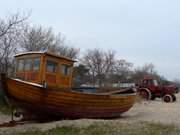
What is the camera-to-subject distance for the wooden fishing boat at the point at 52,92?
15.5 m

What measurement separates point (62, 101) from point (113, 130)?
378 centimetres

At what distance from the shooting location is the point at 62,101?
16.1 m

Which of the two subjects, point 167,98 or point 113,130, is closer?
point 113,130

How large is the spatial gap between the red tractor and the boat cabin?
18.8 meters

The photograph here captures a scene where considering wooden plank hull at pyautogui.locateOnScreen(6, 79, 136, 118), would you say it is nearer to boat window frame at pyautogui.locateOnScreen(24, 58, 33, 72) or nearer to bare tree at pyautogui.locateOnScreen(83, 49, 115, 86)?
boat window frame at pyautogui.locateOnScreen(24, 58, 33, 72)

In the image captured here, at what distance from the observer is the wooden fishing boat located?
1549cm

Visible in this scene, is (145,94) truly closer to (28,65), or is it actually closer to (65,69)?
(65,69)

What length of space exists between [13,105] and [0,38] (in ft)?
43.0

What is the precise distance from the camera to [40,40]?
36.9m

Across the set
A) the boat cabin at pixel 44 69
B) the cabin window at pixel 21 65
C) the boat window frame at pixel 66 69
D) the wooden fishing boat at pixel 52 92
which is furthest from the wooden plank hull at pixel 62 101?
the cabin window at pixel 21 65

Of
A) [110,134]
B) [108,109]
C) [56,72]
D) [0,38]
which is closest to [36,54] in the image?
[56,72]

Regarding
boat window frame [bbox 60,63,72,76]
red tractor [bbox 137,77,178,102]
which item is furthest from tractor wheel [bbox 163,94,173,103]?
boat window frame [bbox 60,63,72,76]

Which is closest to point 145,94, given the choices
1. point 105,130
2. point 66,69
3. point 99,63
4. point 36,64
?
point 66,69

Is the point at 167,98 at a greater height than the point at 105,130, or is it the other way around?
the point at 167,98
